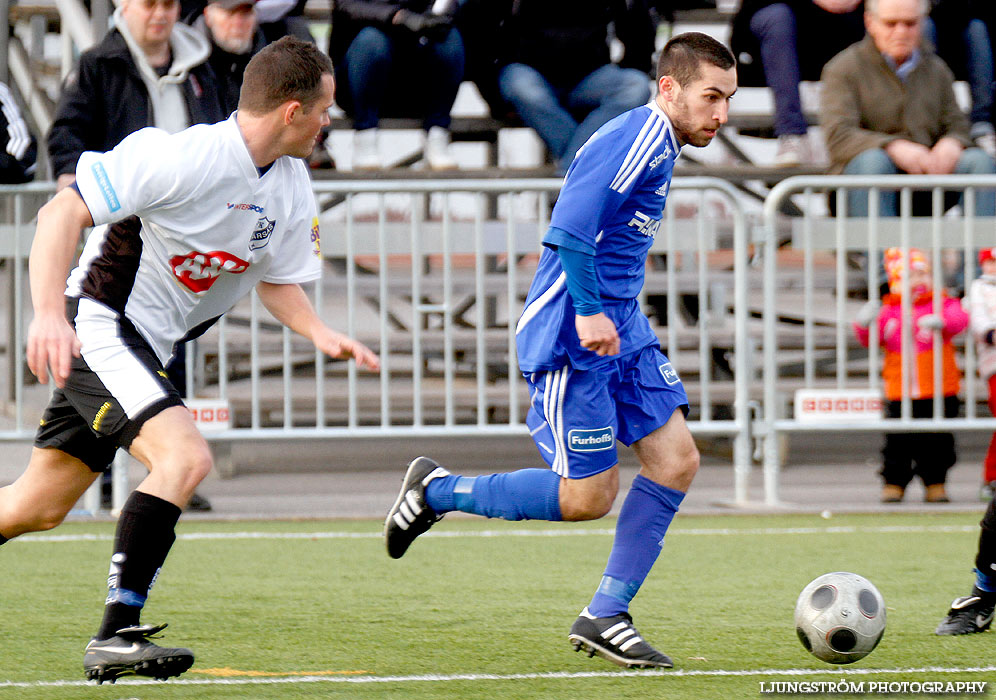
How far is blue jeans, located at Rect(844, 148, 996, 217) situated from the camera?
741cm

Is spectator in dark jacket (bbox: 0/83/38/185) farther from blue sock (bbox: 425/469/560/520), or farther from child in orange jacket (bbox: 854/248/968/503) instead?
child in orange jacket (bbox: 854/248/968/503)

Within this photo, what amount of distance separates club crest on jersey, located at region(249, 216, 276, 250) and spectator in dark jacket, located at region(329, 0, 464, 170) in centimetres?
463

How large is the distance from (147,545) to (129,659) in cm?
30

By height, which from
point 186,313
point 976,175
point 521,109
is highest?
point 521,109

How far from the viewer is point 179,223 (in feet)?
12.2

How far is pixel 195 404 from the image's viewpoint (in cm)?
700

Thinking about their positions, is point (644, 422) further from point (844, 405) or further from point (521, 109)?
point (521, 109)

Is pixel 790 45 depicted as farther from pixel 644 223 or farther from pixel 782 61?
pixel 644 223

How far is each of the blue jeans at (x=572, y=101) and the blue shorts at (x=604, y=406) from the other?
438 cm

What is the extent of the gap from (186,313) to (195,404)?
→ 315 cm

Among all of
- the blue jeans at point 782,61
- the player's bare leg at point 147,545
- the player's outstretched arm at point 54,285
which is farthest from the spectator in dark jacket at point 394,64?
the player's bare leg at point 147,545

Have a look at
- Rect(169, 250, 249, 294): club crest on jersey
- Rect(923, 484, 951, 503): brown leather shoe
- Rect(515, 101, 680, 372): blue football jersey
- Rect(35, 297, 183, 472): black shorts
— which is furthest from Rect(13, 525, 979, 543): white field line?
Rect(169, 250, 249, 294): club crest on jersey

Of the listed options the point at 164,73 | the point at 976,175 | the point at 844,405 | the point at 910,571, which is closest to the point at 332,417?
the point at 164,73

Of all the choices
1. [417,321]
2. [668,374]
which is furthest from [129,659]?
[417,321]
